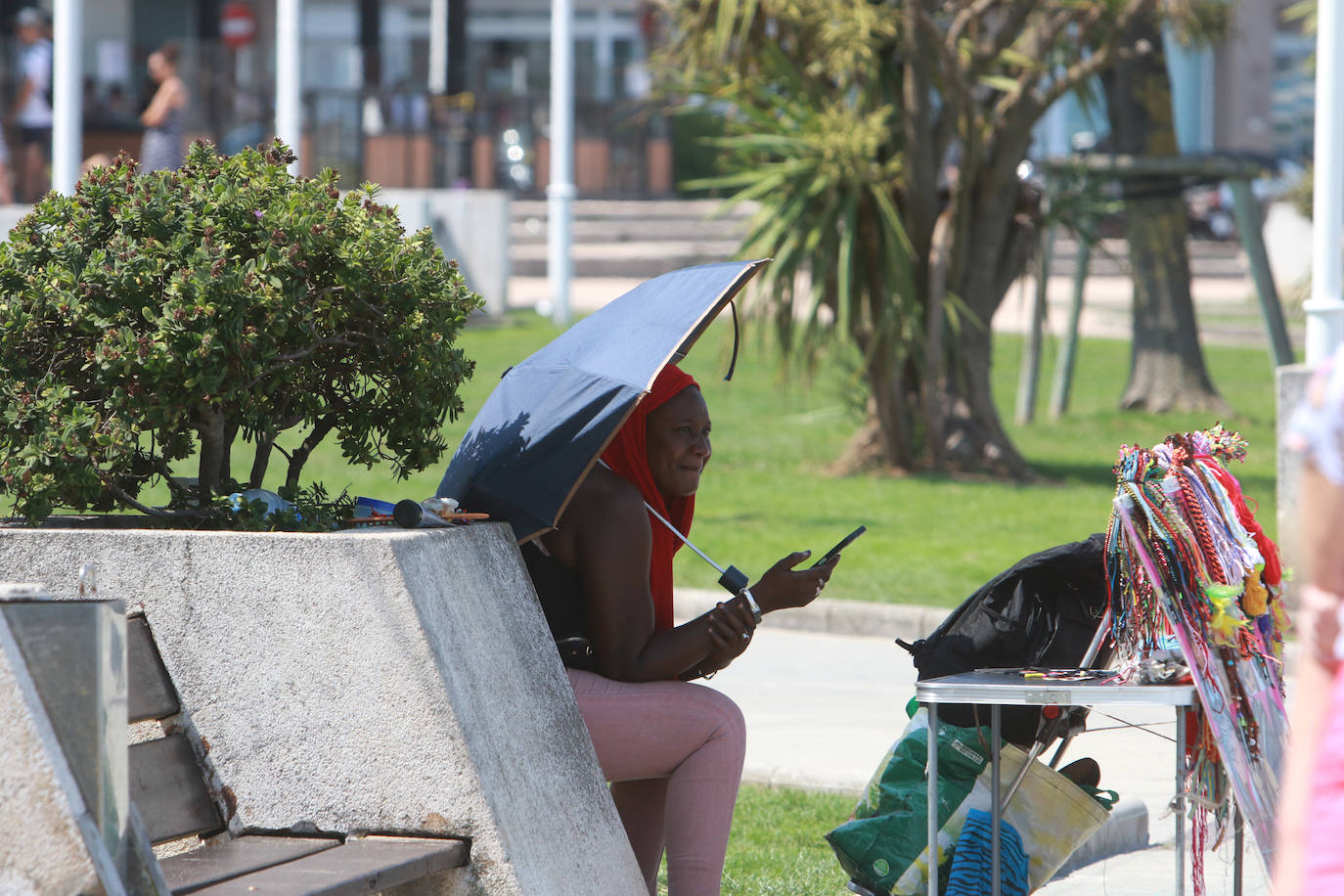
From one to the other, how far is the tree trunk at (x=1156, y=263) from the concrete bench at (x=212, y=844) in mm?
13541

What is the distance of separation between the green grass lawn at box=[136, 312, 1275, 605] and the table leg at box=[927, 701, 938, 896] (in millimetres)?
3661

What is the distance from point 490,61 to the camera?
34406mm

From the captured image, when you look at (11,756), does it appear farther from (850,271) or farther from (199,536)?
(850,271)

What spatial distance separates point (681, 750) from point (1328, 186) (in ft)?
18.5

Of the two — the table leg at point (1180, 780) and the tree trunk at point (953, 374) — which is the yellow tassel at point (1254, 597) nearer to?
the table leg at point (1180, 780)

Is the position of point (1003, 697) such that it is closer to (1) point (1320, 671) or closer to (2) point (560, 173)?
(1) point (1320, 671)

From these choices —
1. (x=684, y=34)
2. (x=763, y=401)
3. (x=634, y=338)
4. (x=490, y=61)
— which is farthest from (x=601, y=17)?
(x=634, y=338)

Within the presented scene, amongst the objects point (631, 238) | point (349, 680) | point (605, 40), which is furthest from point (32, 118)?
point (349, 680)

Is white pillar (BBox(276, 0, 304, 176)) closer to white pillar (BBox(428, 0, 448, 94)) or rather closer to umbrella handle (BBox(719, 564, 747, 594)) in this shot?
white pillar (BBox(428, 0, 448, 94))

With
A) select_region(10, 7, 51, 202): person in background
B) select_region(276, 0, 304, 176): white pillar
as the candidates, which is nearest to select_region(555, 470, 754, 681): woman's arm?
select_region(276, 0, 304, 176): white pillar

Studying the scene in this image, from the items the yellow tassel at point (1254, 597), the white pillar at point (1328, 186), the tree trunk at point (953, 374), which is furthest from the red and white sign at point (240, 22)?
the yellow tassel at point (1254, 597)

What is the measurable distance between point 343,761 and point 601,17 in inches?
1339

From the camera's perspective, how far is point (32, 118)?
69.2 ft

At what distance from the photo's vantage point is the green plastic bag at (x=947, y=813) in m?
4.00
